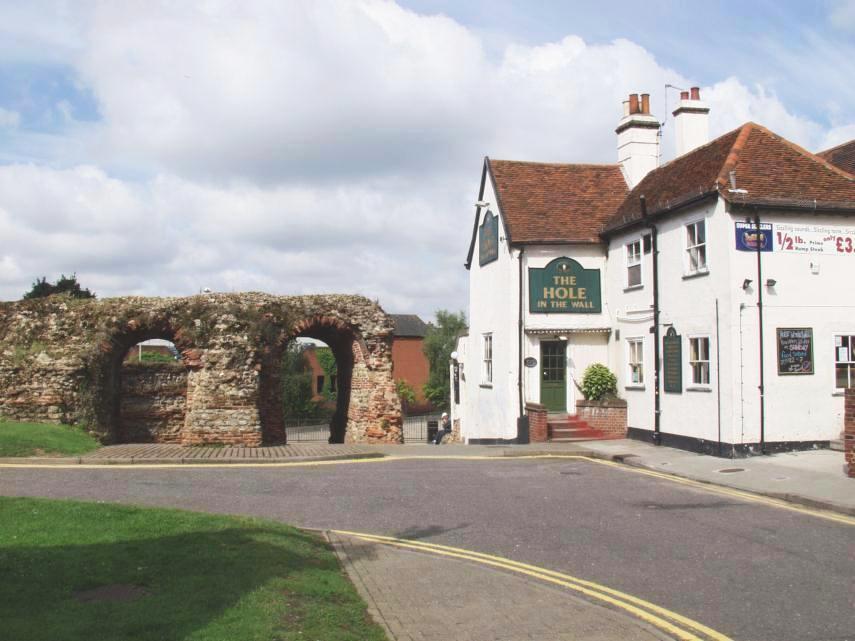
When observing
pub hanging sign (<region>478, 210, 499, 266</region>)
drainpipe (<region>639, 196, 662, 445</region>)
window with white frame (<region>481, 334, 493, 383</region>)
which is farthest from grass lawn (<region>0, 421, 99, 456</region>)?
drainpipe (<region>639, 196, 662, 445</region>)

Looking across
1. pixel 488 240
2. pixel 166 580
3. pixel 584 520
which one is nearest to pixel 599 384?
pixel 488 240

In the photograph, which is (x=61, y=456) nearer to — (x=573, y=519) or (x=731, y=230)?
(x=573, y=519)

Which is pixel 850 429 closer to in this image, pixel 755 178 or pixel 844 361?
pixel 844 361

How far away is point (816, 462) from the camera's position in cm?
1583

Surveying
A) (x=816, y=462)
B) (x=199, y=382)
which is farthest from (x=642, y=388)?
(x=199, y=382)

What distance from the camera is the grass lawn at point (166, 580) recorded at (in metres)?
5.50

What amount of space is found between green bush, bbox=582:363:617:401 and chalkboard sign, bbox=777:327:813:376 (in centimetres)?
571

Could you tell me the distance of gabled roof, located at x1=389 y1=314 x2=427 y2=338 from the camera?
74.4 meters

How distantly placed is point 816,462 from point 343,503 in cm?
959

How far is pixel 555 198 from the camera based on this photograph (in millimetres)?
25297

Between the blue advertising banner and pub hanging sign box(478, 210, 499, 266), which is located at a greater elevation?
pub hanging sign box(478, 210, 499, 266)

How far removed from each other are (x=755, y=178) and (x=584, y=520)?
11.0 meters

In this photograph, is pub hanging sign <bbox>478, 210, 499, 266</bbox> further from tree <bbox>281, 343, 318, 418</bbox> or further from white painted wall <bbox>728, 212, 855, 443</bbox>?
tree <bbox>281, 343, 318, 418</bbox>

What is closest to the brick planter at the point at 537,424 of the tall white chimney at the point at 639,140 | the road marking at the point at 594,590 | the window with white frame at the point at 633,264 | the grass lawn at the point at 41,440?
the window with white frame at the point at 633,264
